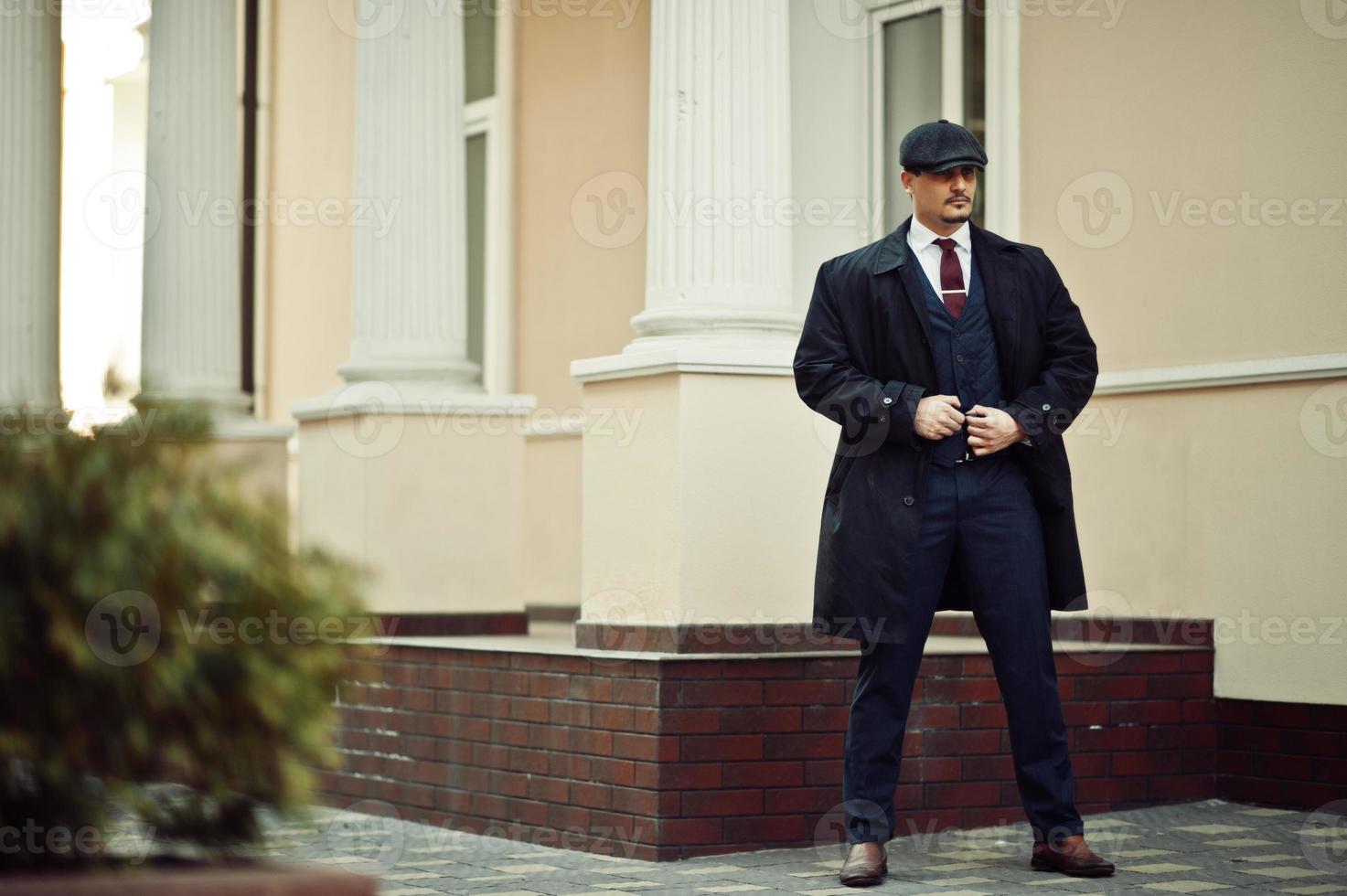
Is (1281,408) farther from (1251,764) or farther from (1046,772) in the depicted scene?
(1046,772)

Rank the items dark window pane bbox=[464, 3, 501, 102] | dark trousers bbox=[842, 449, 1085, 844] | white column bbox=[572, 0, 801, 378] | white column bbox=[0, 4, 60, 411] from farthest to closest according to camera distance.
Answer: dark window pane bbox=[464, 3, 501, 102] < white column bbox=[0, 4, 60, 411] < white column bbox=[572, 0, 801, 378] < dark trousers bbox=[842, 449, 1085, 844]

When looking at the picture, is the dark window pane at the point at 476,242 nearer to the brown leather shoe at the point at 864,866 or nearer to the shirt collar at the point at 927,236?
the shirt collar at the point at 927,236

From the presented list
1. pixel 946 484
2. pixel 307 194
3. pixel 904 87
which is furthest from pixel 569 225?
pixel 946 484

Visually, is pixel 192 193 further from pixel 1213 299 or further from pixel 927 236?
pixel 927 236

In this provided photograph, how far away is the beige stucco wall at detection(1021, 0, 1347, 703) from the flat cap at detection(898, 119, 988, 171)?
203 centimetres

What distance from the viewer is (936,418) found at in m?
5.27

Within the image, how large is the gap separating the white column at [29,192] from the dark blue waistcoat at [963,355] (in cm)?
654

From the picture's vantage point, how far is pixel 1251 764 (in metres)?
6.78

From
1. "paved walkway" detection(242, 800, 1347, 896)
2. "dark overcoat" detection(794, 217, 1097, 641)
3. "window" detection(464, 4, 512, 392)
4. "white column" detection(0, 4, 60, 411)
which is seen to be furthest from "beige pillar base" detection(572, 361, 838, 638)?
"white column" detection(0, 4, 60, 411)

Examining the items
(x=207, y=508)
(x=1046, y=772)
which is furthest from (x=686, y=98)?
(x=207, y=508)

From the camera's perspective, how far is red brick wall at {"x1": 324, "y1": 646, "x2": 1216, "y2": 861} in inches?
230

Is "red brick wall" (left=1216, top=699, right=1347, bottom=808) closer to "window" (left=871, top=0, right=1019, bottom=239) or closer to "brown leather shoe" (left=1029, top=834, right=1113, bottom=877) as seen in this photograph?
"brown leather shoe" (left=1029, top=834, right=1113, bottom=877)

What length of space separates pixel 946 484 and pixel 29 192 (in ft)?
23.3

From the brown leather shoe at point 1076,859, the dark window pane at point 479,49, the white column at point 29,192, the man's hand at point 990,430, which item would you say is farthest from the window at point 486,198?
the brown leather shoe at point 1076,859
